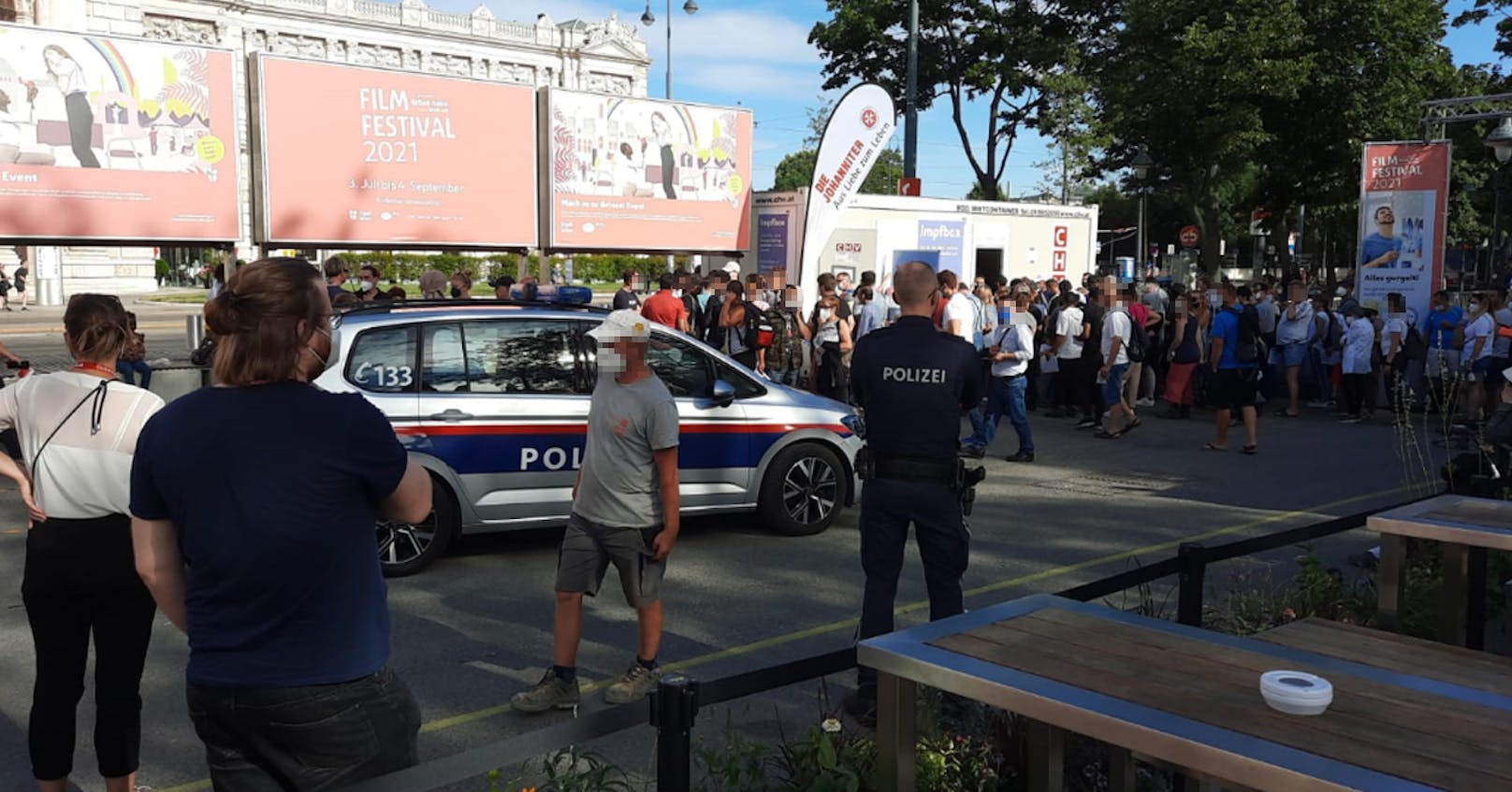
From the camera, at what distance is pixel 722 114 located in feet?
46.3

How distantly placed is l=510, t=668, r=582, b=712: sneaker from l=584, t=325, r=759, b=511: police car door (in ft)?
9.47

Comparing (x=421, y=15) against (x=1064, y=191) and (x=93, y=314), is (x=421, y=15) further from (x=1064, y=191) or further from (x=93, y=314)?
(x=93, y=314)

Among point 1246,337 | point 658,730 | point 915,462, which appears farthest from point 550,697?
point 1246,337

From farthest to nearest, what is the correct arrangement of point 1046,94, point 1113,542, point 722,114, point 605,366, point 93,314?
point 1046,94 < point 722,114 < point 1113,542 < point 605,366 < point 93,314

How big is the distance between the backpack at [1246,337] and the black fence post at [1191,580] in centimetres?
801

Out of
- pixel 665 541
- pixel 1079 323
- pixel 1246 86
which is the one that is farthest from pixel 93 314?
pixel 1246 86

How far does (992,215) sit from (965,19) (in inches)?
685

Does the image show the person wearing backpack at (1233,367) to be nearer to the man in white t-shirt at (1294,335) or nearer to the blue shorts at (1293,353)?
the man in white t-shirt at (1294,335)

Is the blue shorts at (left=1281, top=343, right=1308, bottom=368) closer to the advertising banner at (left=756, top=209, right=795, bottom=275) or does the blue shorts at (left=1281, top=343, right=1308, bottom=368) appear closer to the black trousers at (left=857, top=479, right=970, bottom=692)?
the advertising banner at (left=756, top=209, right=795, bottom=275)

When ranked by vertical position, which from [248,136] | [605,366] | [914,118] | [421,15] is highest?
[421,15]

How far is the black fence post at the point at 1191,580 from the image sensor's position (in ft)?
12.7

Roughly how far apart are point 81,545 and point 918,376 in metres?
2.98

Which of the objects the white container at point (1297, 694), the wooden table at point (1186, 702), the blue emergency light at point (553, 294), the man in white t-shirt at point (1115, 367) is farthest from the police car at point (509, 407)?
the man in white t-shirt at point (1115, 367)

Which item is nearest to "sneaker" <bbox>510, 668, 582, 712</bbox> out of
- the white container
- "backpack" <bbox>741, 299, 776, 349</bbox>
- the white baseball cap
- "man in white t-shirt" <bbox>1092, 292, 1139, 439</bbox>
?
the white baseball cap
